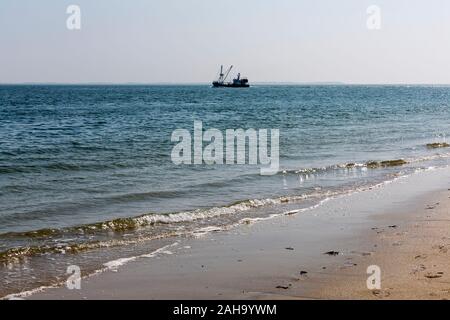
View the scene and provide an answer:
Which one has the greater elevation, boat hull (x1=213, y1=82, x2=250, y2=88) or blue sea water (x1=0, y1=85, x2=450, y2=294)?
boat hull (x1=213, y1=82, x2=250, y2=88)

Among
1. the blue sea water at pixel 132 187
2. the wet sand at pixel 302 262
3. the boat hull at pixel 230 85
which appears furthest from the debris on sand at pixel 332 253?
the boat hull at pixel 230 85

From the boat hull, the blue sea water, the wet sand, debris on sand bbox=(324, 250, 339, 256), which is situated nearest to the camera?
the wet sand

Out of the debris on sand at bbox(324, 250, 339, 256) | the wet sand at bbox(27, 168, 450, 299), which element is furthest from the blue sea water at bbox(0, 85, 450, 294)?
the debris on sand at bbox(324, 250, 339, 256)

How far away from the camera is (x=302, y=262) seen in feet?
31.6

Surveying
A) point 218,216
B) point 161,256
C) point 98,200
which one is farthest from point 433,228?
point 98,200

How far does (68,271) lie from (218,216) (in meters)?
5.08

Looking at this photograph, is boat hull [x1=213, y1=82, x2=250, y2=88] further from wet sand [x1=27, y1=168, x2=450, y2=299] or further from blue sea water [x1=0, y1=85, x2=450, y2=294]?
wet sand [x1=27, y1=168, x2=450, y2=299]

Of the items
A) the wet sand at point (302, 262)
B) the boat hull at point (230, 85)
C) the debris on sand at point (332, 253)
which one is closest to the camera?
the wet sand at point (302, 262)

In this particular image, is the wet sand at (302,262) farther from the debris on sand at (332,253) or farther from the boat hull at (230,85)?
the boat hull at (230,85)

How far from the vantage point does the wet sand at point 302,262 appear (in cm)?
805

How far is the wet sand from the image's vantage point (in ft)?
26.4

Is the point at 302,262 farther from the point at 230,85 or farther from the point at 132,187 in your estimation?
the point at 230,85
